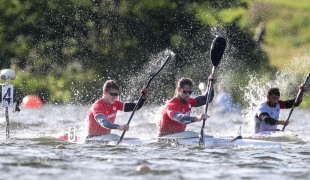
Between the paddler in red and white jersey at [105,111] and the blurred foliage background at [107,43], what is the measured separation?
1031 inches

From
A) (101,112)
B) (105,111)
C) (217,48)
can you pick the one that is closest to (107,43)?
(217,48)

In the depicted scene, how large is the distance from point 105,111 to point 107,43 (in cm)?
2922

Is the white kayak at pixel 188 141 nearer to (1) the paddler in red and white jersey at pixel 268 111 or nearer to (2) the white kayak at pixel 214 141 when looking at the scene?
(2) the white kayak at pixel 214 141

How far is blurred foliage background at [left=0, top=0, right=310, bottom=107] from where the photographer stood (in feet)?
141

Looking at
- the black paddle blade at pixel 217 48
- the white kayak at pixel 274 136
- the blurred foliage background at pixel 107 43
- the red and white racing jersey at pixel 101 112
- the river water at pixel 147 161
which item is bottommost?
the river water at pixel 147 161

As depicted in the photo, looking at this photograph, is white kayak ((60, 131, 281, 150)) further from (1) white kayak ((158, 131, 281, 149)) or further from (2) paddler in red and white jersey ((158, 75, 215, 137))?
(2) paddler in red and white jersey ((158, 75, 215, 137))

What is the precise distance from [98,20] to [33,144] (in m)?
29.0

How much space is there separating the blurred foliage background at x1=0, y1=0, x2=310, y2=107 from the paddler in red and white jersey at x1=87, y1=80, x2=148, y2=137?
85.9 ft

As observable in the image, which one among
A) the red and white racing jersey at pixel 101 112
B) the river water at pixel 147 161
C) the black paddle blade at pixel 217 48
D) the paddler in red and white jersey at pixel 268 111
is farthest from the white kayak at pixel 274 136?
the red and white racing jersey at pixel 101 112

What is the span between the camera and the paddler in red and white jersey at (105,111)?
1497 centimetres

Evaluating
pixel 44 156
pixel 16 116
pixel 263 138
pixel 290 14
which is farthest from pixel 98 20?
pixel 44 156

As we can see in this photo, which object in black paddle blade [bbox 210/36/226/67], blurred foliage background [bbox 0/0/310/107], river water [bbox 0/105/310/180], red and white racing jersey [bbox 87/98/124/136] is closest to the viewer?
river water [bbox 0/105/310/180]

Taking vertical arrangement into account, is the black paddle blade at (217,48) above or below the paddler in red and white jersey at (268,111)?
above

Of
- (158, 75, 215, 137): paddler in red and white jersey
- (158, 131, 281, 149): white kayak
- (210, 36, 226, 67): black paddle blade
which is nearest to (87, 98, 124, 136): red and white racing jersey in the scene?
(158, 75, 215, 137): paddler in red and white jersey
